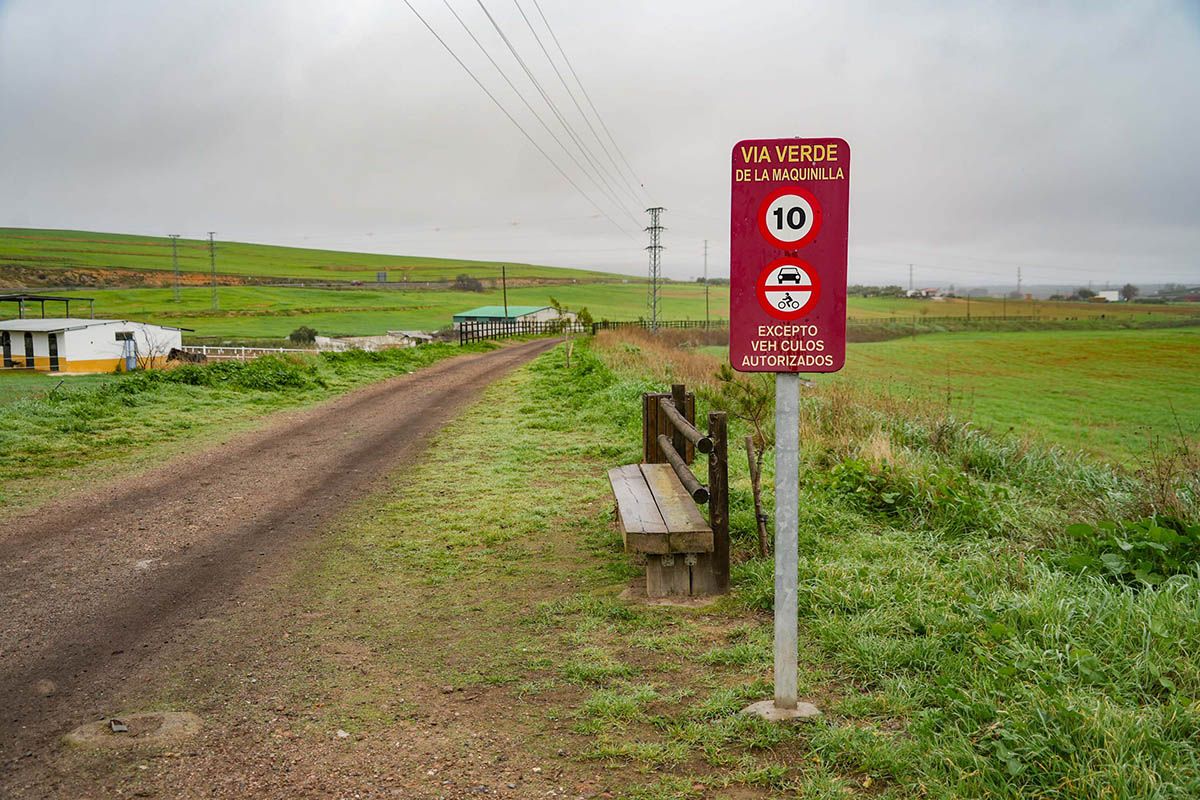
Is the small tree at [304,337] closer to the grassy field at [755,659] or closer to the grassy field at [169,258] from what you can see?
the grassy field at [755,659]

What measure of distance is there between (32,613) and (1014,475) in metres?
9.93

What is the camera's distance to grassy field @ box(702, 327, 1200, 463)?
2208 cm

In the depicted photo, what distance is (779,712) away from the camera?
381cm

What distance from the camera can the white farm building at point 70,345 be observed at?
4109cm

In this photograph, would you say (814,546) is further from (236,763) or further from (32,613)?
(32,613)

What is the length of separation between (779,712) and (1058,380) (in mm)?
45718

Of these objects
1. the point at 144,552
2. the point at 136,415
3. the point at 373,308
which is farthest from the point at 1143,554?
the point at 373,308

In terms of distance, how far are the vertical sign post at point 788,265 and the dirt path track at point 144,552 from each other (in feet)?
11.6

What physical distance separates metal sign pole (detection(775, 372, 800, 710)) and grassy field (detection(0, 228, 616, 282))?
450ft

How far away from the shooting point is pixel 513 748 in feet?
12.0

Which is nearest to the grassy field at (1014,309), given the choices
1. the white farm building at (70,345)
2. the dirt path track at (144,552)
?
the white farm building at (70,345)

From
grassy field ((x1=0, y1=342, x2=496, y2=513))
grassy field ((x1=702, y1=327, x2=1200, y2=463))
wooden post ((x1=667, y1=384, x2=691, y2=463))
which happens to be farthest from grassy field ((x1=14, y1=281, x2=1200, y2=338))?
wooden post ((x1=667, y1=384, x2=691, y2=463))

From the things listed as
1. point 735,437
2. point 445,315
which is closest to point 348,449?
point 735,437

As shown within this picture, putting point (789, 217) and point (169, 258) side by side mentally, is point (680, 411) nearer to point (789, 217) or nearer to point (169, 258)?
point (789, 217)
